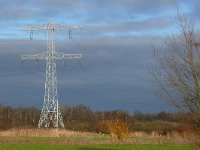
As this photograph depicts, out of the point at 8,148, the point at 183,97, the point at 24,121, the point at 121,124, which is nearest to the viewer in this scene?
the point at 183,97

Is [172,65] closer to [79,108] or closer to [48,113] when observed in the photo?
[48,113]

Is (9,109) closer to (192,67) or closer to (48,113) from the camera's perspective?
(48,113)

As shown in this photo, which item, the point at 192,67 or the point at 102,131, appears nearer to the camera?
the point at 192,67

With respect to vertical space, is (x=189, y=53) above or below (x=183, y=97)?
above

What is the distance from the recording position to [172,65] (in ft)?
55.7

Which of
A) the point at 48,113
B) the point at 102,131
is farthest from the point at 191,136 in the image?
the point at 102,131

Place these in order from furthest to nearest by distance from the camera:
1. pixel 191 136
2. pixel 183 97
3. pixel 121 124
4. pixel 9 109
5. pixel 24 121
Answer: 1. pixel 9 109
2. pixel 24 121
3. pixel 121 124
4. pixel 191 136
5. pixel 183 97

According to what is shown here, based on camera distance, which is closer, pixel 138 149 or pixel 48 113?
pixel 138 149

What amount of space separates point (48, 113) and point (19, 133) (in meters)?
5.03

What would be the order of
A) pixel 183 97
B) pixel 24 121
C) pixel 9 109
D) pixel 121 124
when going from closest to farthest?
pixel 183 97 → pixel 121 124 → pixel 24 121 → pixel 9 109

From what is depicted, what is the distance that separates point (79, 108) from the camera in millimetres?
113375

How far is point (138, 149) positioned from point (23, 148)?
8562 millimetres

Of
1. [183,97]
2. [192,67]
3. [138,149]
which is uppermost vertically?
[192,67]

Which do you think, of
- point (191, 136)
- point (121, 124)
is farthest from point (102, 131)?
point (191, 136)
